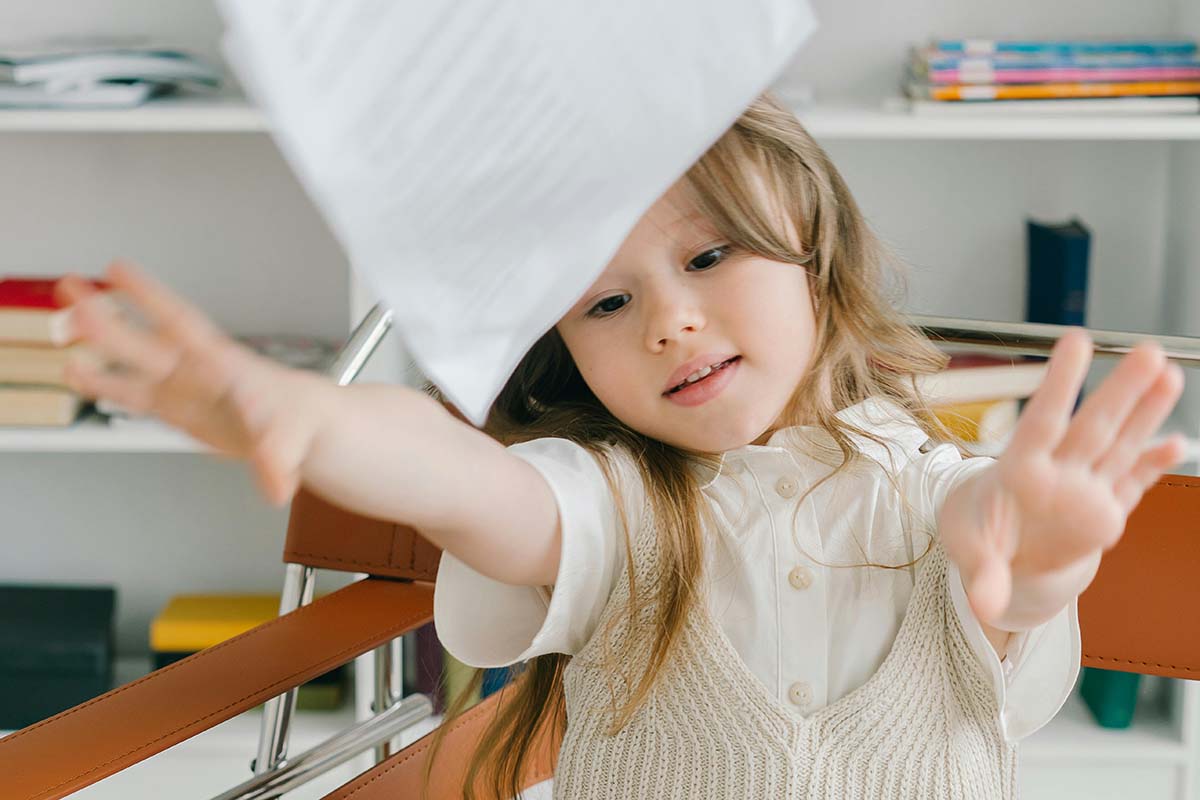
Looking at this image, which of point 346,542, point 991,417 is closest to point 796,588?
point 346,542

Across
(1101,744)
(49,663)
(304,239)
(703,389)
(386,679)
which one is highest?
(703,389)

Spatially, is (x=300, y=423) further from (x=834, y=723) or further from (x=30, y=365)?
(x=30, y=365)

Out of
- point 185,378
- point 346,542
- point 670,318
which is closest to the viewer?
point 185,378

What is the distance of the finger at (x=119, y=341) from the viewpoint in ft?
1.31

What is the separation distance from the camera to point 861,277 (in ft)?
2.63

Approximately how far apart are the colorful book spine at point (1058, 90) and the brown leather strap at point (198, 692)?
0.84m

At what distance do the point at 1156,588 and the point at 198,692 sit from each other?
0.65 meters

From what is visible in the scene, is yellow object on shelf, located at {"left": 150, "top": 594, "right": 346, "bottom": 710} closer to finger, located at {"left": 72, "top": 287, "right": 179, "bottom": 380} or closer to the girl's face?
the girl's face

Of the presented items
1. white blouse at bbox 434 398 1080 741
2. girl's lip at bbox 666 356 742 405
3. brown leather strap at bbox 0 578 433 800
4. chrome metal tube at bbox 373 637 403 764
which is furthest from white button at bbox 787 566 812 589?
chrome metal tube at bbox 373 637 403 764

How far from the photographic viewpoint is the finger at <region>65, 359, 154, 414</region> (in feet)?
1.31

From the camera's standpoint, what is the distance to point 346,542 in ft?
3.65

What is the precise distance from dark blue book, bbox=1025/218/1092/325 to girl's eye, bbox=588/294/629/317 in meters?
1.06

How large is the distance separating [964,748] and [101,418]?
125 cm

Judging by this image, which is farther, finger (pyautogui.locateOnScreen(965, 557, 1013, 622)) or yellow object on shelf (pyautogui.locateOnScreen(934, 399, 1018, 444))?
yellow object on shelf (pyautogui.locateOnScreen(934, 399, 1018, 444))
